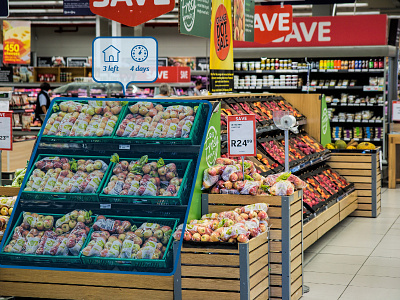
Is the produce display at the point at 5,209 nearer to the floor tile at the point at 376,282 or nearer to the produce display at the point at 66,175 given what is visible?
the produce display at the point at 66,175

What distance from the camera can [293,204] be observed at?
4.63 metres

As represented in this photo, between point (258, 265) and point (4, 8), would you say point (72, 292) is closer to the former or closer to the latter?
point (258, 265)

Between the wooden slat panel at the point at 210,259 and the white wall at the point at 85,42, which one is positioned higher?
the white wall at the point at 85,42

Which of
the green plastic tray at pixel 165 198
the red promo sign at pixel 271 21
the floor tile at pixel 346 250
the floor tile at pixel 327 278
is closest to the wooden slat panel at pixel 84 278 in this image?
the green plastic tray at pixel 165 198

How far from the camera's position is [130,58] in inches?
221

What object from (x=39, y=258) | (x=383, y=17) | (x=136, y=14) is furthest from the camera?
(x=383, y=17)

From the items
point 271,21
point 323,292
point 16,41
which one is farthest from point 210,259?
point 16,41

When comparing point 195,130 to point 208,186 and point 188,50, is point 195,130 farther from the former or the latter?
point 188,50

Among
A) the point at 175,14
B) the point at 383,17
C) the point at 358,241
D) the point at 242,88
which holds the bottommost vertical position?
the point at 358,241

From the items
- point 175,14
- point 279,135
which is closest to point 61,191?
point 279,135

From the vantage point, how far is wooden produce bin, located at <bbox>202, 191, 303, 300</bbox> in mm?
4445

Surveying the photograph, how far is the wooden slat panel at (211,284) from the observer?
3768 mm

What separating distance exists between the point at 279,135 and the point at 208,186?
311 cm

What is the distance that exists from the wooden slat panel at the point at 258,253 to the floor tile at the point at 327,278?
1264 mm
